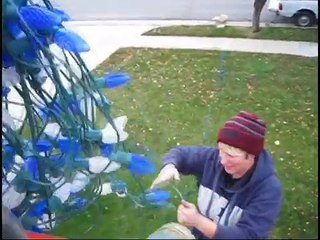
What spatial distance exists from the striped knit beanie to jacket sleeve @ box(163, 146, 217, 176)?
0.08 m

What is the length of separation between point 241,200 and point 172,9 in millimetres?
2389

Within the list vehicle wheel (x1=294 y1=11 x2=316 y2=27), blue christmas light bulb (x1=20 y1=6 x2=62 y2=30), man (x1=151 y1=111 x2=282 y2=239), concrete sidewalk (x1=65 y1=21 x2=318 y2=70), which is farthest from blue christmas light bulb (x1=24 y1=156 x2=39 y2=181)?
vehicle wheel (x1=294 y1=11 x2=316 y2=27)

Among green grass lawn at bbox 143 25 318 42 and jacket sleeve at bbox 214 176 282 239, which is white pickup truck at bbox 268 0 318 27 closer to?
Result: green grass lawn at bbox 143 25 318 42

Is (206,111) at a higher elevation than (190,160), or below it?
below

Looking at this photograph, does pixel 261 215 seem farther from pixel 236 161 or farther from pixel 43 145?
pixel 43 145

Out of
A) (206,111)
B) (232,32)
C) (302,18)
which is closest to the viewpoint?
(206,111)

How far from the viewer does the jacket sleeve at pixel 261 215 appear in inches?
40.3

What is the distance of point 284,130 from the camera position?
200cm

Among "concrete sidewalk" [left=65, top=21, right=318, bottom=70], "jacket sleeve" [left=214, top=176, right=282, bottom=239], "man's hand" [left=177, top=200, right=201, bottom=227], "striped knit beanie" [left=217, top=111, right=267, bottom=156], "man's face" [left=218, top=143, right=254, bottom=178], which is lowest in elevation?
"concrete sidewalk" [left=65, top=21, right=318, bottom=70]

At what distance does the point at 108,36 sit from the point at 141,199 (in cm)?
157

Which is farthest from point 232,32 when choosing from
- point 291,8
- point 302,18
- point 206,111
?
point 206,111

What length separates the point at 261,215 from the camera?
104cm

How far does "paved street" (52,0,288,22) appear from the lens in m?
3.09

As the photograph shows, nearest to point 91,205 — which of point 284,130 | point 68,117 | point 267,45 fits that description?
point 68,117
